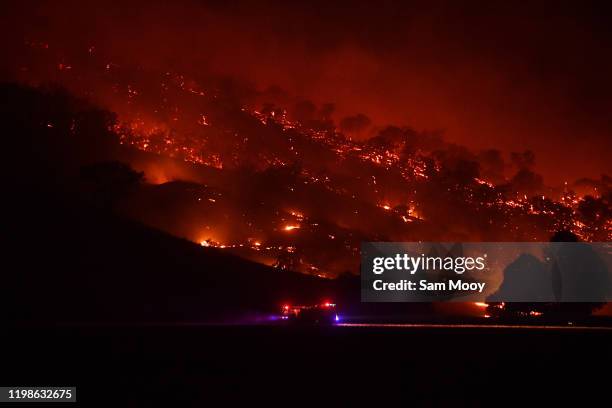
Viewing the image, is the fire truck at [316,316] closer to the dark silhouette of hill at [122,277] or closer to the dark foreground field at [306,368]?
the dark silhouette of hill at [122,277]

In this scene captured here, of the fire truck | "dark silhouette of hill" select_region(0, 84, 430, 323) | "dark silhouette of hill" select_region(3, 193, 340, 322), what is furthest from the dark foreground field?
"dark silhouette of hill" select_region(3, 193, 340, 322)

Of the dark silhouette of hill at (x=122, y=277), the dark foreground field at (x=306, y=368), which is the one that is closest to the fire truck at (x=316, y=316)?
the dark silhouette of hill at (x=122, y=277)

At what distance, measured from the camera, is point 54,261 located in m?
52.7

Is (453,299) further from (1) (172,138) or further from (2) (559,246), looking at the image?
(1) (172,138)

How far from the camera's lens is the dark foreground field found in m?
13.9

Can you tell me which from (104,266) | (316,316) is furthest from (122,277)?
(316,316)

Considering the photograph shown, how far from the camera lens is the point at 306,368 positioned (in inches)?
682

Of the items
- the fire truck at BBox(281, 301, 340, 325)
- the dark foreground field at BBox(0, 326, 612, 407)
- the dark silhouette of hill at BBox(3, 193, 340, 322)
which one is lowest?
the dark foreground field at BBox(0, 326, 612, 407)

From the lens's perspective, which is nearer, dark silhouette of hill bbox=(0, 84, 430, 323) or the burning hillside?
dark silhouette of hill bbox=(0, 84, 430, 323)

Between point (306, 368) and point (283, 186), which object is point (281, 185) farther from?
point (306, 368)

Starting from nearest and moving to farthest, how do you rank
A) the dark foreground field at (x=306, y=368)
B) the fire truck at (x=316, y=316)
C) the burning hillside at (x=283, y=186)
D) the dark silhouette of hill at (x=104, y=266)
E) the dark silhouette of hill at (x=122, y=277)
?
the dark foreground field at (x=306, y=368) → the fire truck at (x=316, y=316) → the dark silhouette of hill at (x=122, y=277) → the dark silhouette of hill at (x=104, y=266) → the burning hillside at (x=283, y=186)

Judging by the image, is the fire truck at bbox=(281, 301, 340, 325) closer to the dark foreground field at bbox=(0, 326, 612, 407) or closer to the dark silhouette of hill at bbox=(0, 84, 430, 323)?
the dark silhouette of hill at bbox=(0, 84, 430, 323)

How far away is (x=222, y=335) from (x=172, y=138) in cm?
10650

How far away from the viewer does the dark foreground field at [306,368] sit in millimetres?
13891
